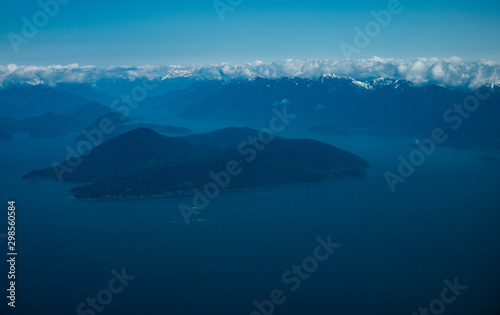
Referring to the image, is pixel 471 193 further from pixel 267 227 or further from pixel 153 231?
pixel 153 231

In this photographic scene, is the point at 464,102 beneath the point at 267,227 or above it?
above

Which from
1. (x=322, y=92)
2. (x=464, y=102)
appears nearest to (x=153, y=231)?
(x=464, y=102)

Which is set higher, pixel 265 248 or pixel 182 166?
pixel 182 166

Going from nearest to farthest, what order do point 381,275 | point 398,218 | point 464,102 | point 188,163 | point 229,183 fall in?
point 381,275
point 398,218
point 229,183
point 188,163
point 464,102

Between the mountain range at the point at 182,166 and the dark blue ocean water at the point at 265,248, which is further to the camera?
the mountain range at the point at 182,166

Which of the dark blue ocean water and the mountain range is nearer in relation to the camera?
the dark blue ocean water

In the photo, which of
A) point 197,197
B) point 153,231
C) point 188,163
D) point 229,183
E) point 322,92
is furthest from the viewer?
point 322,92

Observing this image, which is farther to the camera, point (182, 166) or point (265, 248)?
point (182, 166)

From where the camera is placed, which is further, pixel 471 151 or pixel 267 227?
pixel 471 151
